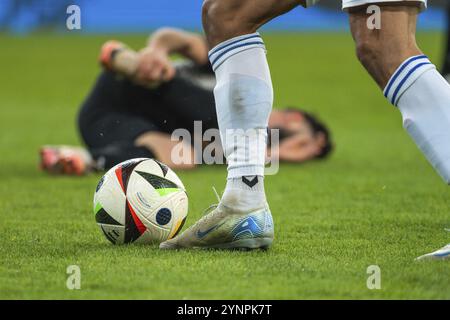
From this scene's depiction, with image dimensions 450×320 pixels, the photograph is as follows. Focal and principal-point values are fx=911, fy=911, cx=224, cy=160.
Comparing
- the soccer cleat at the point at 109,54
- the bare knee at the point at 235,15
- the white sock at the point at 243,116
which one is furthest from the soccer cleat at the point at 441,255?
the soccer cleat at the point at 109,54

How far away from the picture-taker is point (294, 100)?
12.2 meters

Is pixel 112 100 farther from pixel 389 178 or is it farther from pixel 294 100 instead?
pixel 294 100

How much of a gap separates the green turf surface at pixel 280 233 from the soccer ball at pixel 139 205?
80 mm

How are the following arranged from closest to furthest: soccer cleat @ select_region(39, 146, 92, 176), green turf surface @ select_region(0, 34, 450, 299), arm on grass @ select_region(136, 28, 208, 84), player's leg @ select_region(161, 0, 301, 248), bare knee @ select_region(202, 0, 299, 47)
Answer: green turf surface @ select_region(0, 34, 450, 299)
bare knee @ select_region(202, 0, 299, 47)
player's leg @ select_region(161, 0, 301, 248)
soccer cleat @ select_region(39, 146, 92, 176)
arm on grass @ select_region(136, 28, 208, 84)

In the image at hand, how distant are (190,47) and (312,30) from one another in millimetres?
17165

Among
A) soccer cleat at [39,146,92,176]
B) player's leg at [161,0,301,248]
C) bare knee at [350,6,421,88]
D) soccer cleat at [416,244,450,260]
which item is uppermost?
bare knee at [350,6,421,88]

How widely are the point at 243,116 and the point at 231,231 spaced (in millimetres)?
416

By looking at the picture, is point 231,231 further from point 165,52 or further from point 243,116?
point 165,52

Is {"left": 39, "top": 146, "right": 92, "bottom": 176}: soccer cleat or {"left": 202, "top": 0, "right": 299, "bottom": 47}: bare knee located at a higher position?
{"left": 202, "top": 0, "right": 299, "bottom": 47}: bare knee

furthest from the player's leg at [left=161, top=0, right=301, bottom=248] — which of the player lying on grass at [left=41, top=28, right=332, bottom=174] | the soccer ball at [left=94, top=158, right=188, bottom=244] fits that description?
the player lying on grass at [left=41, top=28, right=332, bottom=174]

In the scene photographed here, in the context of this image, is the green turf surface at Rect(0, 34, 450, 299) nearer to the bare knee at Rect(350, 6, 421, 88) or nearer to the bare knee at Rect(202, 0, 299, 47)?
the bare knee at Rect(350, 6, 421, 88)

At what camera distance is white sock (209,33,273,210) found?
10.7ft

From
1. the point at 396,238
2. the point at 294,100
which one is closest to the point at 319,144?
the point at 396,238

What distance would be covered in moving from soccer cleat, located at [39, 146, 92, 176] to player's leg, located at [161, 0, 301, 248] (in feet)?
10.0
